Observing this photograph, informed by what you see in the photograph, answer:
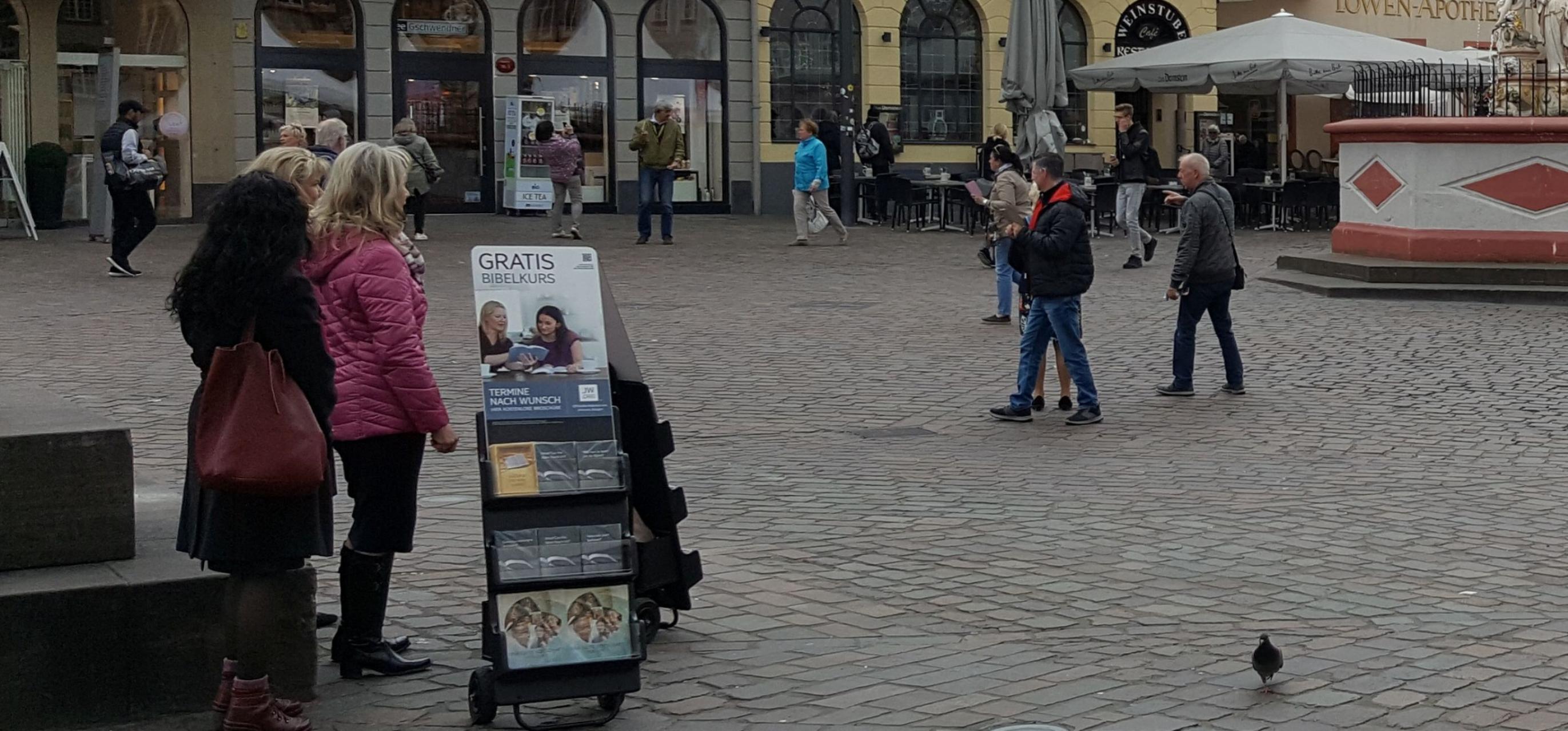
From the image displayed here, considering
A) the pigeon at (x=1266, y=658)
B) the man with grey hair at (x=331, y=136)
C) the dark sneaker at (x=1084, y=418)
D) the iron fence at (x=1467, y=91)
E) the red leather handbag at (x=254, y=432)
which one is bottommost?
the pigeon at (x=1266, y=658)

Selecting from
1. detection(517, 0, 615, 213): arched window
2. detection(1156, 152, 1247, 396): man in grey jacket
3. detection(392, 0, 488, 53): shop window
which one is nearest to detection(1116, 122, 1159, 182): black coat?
detection(1156, 152, 1247, 396): man in grey jacket

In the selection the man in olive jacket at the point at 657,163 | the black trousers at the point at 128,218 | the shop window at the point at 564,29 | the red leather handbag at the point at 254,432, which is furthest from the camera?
the shop window at the point at 564,29

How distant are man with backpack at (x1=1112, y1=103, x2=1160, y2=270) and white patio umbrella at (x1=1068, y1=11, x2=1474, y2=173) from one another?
4.79 meters

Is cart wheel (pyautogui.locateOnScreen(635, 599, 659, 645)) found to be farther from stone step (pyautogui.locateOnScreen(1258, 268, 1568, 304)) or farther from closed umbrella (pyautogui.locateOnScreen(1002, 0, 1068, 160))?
closed umbrella (pyautogui.locateOnScreen(1002, 0, 1068, 160))

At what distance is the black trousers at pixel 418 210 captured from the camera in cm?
2362

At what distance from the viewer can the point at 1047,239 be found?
435 inches

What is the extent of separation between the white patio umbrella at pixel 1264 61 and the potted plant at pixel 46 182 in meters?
14.8

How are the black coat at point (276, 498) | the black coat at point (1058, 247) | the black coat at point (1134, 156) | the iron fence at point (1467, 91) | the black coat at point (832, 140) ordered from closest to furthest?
the black coat at point (276, 498)
the black coat at point (1058, 247)
the iron fence at point (1467, 91)
the black coat at point (1134, 156)
the black coat at point (832, 140)

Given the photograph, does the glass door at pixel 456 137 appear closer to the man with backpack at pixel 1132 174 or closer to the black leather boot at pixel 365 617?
the man with backpack at pixel 1132 174

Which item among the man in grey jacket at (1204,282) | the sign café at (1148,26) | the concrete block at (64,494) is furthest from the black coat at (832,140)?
the concrete block at (64,494)

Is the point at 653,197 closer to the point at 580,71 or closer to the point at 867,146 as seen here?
the point at 867,146

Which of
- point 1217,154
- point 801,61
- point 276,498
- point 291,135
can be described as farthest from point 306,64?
point 276,498

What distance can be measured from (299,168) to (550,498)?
1324mm

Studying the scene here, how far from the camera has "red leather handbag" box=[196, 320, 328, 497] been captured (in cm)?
498
